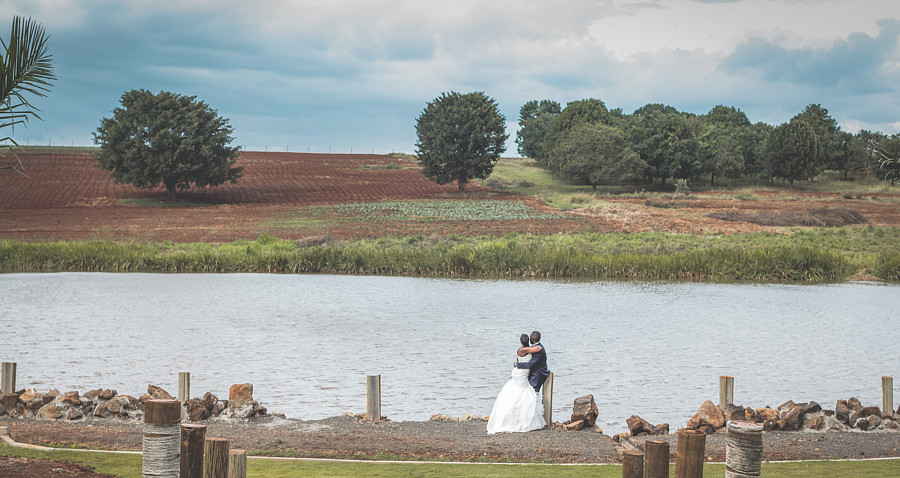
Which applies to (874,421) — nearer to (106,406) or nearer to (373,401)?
(373,401)

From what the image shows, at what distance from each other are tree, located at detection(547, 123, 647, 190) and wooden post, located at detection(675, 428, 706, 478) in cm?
9299

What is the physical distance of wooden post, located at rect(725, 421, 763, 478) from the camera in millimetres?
6277

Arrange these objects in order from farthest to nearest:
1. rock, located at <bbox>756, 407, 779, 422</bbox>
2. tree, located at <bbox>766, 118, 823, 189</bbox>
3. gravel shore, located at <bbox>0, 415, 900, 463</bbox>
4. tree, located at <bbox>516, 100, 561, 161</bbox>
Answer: tree, located at <bbox>516, 100, 561, 161</bbox>, tree, located at <bbox>766, 118, 823, 189</bbox>, rock, located at <bbox>756, 407, 779, 422</bbox>, gravel shore, located at <bbox>0, 415, 900, 463</bbox>

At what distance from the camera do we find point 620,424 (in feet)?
55.6

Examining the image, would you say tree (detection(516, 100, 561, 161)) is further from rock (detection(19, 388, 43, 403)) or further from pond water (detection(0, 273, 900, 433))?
rock (detection(19, 388, 43, 403))

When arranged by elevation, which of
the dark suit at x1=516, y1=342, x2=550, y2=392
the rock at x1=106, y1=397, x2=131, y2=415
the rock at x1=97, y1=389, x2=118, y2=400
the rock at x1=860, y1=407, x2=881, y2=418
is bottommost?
the rock at x1=106, y1=397, x2=131, y2=415

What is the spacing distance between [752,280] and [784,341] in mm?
15941

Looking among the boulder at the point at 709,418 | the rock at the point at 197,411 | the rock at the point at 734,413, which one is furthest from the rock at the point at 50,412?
the rock at the point at 734,413

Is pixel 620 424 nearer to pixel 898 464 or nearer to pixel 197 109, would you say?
pixel 898 464

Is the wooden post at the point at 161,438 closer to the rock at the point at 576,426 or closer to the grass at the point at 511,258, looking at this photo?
the rock at the point at 576,426

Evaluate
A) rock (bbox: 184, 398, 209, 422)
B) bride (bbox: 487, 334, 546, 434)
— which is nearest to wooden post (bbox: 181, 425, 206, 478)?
bride (bbox: 487, 334, 546, 434)

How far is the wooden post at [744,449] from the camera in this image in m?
6.28

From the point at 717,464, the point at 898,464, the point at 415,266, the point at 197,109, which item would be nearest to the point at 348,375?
the point at 717,464

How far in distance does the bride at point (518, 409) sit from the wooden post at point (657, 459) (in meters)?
8.10
